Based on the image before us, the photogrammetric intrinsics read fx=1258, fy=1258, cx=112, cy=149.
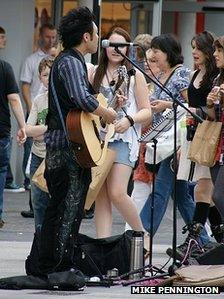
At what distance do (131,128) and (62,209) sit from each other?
1563 millimetres

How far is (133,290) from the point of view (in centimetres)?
877

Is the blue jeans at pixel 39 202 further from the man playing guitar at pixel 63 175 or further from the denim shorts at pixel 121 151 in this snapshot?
the man playing guitar at pixel 63 175

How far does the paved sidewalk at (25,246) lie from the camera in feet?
28.3

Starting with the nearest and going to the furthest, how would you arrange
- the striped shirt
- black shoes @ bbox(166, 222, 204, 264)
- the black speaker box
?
the striped shirt < the black speaker box < black shoes @ bbox(166, 222, 204, 264)

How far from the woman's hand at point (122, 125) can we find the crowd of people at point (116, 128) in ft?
0.04

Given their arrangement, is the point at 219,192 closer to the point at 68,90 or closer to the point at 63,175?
the point at 63,175

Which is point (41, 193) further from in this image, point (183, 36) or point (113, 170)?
point (183, 36)

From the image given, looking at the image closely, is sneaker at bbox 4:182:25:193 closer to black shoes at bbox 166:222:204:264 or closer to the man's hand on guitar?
black shoes at bbox 166:222:204:264

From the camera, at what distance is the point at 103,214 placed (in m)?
10.2

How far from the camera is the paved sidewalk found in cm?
863

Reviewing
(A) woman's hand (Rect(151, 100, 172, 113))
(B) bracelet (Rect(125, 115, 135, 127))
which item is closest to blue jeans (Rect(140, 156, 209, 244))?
(A) woman's hand (Rect(151, 100, 172, 113))

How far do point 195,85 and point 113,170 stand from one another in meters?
1.43

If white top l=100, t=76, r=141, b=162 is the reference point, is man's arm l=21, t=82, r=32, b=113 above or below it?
below

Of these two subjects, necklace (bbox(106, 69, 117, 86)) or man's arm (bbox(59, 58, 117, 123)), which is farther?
necklace (bbox(106, 69, 117, 86))
